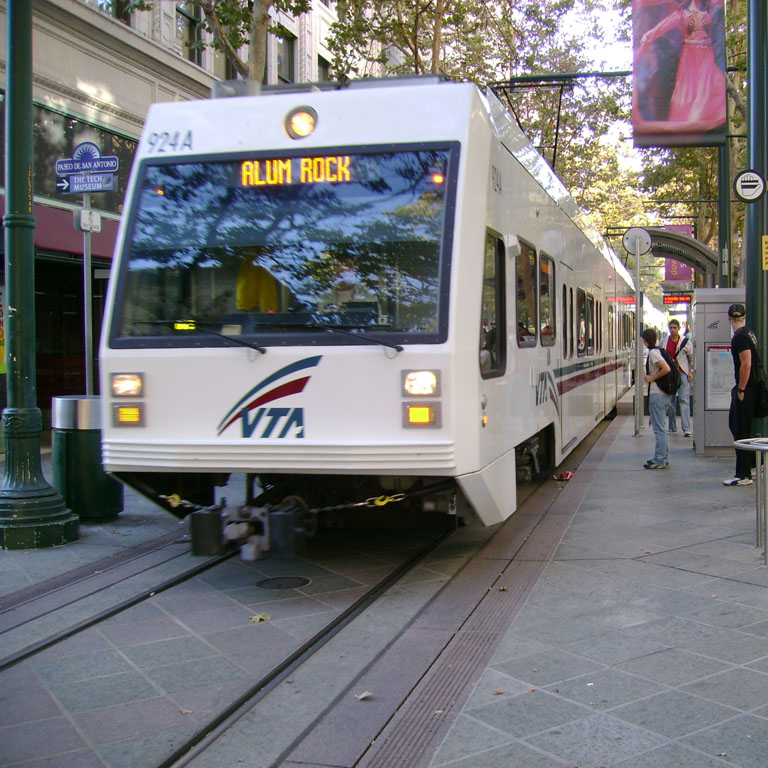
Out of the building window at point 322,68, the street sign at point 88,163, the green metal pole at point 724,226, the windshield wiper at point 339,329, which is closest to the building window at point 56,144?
the street sign at point 88,163

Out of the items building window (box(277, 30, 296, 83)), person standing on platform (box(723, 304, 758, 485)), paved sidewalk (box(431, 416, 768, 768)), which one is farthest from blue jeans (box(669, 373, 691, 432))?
building window (box(277, 30, 296, 83))

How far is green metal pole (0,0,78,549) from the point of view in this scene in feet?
22.8

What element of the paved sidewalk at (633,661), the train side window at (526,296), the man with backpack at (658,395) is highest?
the train side window at (526,296)

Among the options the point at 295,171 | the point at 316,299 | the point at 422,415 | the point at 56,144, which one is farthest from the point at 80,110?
the point at 422,415

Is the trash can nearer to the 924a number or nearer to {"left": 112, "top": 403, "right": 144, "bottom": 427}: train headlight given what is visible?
{"left": 112, "top": 403, "right": 144, "bottom": 427}: train headlight

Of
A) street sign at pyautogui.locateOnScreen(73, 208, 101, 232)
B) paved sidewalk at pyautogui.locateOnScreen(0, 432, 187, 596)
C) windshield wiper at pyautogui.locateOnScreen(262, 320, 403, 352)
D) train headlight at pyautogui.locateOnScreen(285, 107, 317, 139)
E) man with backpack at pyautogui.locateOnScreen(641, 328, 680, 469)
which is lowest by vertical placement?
paved sidewalk at pyautogui.locateOnScreen(0, 432, 187, 596)

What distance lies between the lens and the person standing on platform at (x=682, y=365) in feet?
47.7

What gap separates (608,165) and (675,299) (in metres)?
9.89

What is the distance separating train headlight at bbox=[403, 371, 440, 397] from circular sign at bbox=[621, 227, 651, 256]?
10.5 metres

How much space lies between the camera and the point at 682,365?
1459 centimetres

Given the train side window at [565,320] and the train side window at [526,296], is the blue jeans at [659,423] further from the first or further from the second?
the train side window at [526,296]

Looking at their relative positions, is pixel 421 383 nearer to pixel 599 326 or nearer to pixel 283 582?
pixel 283 582

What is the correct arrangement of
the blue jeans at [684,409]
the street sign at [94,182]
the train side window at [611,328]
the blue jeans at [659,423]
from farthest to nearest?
1. the train side window at [611,328]
2. the blue jeans at [684,409]
3. the blue jeans at [659,423]
4. the street sign at [94,182]

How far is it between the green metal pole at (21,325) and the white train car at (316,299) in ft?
4.70
